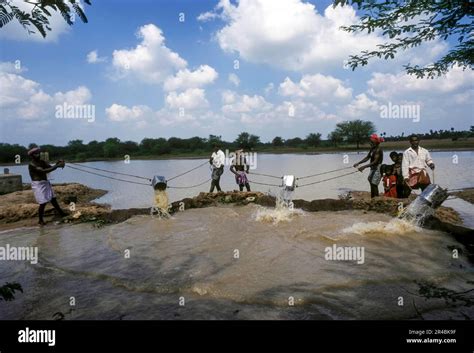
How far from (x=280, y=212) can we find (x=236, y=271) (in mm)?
3987

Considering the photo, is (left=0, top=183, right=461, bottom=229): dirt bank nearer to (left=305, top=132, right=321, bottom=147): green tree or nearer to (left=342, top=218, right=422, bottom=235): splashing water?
(left=342, top=218, right=422, bottom=235): splashing water

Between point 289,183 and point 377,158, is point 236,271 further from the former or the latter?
point 377,158

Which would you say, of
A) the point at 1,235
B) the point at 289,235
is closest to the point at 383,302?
the point at 289,235

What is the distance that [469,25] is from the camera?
4.36 m

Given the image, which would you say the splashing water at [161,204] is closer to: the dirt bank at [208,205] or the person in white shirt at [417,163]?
the dirt bank at [208,205]

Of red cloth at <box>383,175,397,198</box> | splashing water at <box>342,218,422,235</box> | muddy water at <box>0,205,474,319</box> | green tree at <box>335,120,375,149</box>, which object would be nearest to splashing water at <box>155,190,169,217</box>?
muddy water at <box>0,205,474,319</box>

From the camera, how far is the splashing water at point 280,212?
28.9 ft

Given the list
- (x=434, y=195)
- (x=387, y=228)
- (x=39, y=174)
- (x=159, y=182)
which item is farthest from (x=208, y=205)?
(x=434, y=195)

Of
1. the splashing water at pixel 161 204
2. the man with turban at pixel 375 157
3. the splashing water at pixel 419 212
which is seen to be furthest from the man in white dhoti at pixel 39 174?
the splashing water at pixel 419 212

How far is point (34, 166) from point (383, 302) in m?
8.59

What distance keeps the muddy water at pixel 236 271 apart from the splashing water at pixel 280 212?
22cm

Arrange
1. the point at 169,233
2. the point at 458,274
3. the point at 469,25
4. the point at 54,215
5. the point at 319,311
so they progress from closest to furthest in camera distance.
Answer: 1. the point at 319,311
2. the point at 469,25
3. the point at 458,274
4. the point at 169,233
5. the point at 54,215

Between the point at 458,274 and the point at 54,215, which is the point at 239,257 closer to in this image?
the point at 458,274

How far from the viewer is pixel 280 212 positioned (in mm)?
8992
